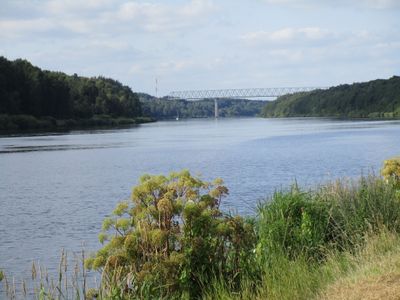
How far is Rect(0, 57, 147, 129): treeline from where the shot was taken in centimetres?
11806

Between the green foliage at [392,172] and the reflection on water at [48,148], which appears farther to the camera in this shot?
the reflection on water at [48,148]

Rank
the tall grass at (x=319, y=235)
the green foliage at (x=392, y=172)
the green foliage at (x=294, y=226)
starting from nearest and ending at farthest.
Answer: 1. the tall grass at (x=319, y=235)
2. the green foliage at (x=294, y=226)
3. the green foliage at (x=392, y=172)

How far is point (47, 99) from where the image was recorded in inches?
5241

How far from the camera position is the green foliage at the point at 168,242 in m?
9.24

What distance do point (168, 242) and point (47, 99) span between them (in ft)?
420

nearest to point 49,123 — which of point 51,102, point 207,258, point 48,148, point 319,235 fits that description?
point 51,102

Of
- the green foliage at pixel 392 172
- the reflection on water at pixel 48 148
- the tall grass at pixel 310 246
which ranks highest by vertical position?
the green foliage at pixel 392 172

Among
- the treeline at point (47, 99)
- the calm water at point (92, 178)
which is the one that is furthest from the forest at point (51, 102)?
the calm water at point (92, 178)

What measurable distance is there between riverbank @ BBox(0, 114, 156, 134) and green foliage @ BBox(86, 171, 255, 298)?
104967 millimetres

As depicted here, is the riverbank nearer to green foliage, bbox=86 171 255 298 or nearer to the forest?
the forest

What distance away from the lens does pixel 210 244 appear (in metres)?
9.88

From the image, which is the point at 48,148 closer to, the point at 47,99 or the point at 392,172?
the point at 392,172

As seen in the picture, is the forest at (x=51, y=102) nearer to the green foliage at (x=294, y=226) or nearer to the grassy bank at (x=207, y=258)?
the green foliage at (x=294, y=226)

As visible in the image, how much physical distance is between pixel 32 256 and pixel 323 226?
9740 millimetres
